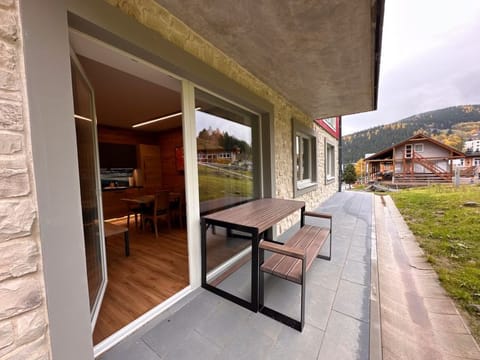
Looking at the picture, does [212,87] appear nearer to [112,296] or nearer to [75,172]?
[75,172]

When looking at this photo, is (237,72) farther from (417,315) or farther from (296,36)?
(417,315)

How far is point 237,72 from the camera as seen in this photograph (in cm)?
258

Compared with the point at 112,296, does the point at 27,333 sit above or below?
above

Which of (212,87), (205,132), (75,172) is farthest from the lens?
(205,132)

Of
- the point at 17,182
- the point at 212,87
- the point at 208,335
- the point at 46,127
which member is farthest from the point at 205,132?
the point at 208,335

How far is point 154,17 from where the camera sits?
5.12ft

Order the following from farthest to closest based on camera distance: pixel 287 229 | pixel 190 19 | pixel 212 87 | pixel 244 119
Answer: pixel 287 229 < pixel 244 119 < pixel 212 87 < pixel 190 19

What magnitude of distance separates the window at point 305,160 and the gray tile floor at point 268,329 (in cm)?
285

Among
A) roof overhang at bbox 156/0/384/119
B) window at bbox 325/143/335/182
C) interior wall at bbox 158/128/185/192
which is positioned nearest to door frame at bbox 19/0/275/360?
roof overhang at bbox 156/0/384/119

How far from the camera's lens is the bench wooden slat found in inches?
66.0

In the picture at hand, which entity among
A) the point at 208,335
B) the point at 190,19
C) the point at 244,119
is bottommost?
the point at 208,335

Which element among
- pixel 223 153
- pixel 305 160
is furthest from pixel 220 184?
pixel 305 160

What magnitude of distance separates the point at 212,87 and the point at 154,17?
0.79 m

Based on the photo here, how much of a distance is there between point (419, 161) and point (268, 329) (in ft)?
87.1
